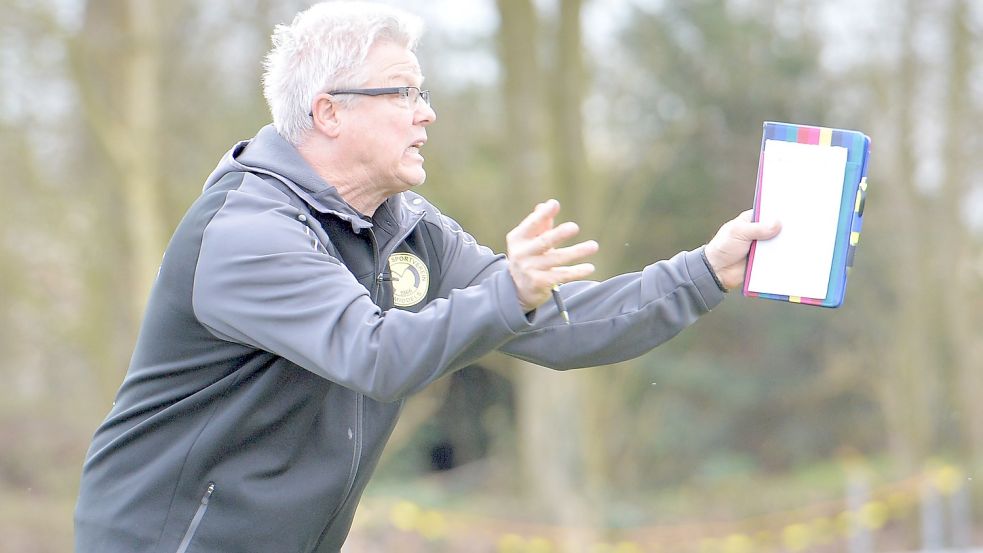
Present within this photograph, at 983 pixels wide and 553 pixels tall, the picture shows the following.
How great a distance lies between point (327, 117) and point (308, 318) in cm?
68

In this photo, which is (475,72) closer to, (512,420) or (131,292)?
(512,420)

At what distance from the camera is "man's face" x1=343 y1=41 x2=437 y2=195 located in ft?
9.57

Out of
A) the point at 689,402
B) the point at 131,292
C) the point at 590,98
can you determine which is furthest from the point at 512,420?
the point at 131,292

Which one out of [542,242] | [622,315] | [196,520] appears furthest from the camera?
[622,315]

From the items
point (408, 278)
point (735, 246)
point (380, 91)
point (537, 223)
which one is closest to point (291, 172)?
point (380, 91)

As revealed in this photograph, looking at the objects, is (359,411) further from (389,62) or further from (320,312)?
(389,62)

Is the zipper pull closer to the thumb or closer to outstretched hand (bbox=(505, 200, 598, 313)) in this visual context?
outstretched hand (bbox=(505, 200, 598, 313))

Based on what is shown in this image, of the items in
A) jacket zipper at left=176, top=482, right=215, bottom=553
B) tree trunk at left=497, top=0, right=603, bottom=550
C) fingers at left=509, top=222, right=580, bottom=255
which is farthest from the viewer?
tree trunk at left=497, top=0, right=603, bottom=550

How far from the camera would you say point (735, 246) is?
9.87ft

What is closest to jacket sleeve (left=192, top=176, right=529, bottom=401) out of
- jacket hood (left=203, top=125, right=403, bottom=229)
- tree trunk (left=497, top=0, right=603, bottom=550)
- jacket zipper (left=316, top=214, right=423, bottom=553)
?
jacket hood (left=203, top=125, right=403, bottom=229)

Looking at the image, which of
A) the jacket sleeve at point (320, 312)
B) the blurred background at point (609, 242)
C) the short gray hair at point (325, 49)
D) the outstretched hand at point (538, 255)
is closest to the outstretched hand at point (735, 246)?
the outstretched hand at point (538, 255)

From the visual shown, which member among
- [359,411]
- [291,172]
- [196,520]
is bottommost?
[196,520]

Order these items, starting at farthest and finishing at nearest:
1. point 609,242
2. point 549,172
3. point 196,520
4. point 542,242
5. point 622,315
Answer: point 609,242
point 549,172
point 622,315
point 196,520
point 542,242

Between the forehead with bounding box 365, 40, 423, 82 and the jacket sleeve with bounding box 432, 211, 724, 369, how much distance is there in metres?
0.58
